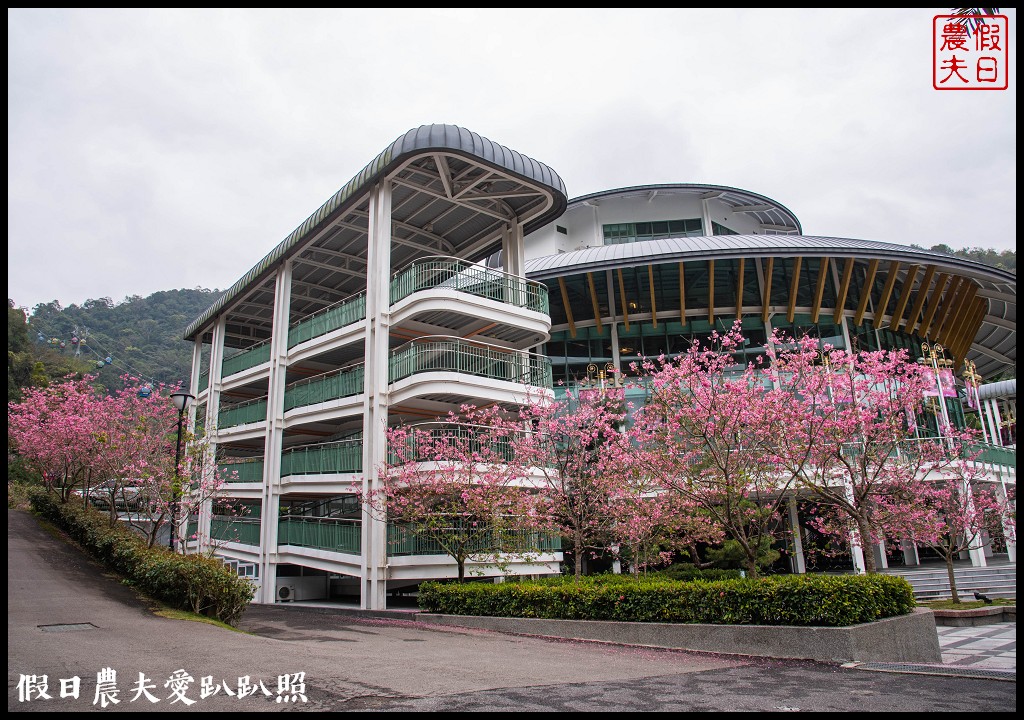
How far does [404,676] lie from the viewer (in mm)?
8594

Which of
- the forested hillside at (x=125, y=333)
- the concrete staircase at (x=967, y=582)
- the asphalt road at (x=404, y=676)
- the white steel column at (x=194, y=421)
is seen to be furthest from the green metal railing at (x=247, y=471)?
the forested hillside at (x=125, y=333)

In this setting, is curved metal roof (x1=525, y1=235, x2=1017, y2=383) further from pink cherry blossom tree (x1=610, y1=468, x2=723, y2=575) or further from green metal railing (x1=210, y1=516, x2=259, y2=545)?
green metal railing (x1=210, y1=516, x2=259, y2=545)

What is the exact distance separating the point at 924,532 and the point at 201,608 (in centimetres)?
1916

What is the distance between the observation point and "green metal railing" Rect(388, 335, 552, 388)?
67.4 feet

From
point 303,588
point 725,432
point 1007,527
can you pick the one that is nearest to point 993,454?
point 1007,527

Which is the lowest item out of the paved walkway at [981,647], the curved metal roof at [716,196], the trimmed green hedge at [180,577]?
the paved walkway at [981,647]

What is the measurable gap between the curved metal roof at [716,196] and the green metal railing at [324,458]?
21282 millimetres

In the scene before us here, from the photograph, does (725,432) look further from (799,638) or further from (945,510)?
(945,510)

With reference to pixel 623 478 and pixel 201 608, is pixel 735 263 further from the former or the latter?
pixel 201 608

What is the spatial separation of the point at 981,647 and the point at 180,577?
17514 millimetres

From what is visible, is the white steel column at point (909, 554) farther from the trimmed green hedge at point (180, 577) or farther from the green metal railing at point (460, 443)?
the trimmed green hedge at point (180, 577)

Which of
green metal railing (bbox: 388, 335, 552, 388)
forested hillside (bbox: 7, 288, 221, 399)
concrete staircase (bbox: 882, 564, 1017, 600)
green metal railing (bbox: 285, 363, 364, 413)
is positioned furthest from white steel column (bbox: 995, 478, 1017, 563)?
forested hillside (bbox: 7, 288, 221, 399)

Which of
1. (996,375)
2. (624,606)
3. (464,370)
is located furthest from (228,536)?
(996,375)

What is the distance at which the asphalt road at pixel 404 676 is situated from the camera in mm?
7086
